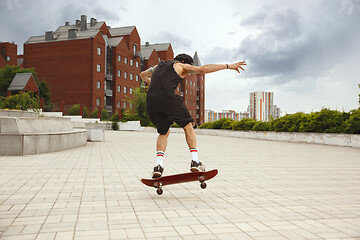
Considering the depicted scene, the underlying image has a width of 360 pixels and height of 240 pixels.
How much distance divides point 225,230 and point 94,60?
48.0m

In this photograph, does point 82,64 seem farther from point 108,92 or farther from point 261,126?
point 261,126

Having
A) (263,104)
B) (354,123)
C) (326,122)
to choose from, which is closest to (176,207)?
(354,123)

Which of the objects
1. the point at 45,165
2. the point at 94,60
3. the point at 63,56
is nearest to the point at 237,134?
the point at 45,165

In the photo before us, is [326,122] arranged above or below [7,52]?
below

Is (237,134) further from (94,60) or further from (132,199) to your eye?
(94,60)

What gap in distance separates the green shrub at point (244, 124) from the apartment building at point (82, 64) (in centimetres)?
2524

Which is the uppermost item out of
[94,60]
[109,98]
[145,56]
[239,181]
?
[145,56]

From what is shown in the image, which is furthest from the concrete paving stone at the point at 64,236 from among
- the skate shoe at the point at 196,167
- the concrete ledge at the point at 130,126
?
the concrete ledge at the point at 130,126

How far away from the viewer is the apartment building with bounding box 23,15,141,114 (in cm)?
4784

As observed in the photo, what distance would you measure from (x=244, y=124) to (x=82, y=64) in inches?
1229

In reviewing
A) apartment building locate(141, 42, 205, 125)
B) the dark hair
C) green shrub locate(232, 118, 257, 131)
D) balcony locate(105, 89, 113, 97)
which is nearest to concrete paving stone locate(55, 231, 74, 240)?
the dark hair

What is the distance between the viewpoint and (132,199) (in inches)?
171

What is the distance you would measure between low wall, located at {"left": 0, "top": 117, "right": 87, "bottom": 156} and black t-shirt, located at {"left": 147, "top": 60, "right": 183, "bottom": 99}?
20.8 feet

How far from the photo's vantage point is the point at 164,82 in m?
4.48
